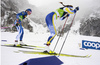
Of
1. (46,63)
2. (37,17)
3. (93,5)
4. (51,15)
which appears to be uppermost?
(93,5)

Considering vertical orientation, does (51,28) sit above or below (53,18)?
below

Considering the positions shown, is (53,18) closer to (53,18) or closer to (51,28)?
(53,18)

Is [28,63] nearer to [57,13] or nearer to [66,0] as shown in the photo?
[57,13]

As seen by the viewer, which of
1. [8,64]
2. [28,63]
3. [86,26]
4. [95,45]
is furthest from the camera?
[86,26]

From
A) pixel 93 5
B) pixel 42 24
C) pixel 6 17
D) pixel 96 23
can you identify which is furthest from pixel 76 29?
pixel 6 17

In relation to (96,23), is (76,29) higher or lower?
lower

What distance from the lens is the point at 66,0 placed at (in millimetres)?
10094

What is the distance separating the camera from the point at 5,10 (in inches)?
631

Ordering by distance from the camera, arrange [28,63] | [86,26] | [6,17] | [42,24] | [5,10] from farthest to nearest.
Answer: [42,24], [86,26], [5,10], [6,17], [28,63]

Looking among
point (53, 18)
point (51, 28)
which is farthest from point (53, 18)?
point (51, 28)

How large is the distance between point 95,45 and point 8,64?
3.46m

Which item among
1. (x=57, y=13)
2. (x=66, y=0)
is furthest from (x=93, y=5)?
(x=57, y=13)

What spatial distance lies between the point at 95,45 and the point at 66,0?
8.23 meters

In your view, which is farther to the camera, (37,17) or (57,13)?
(37,17)
